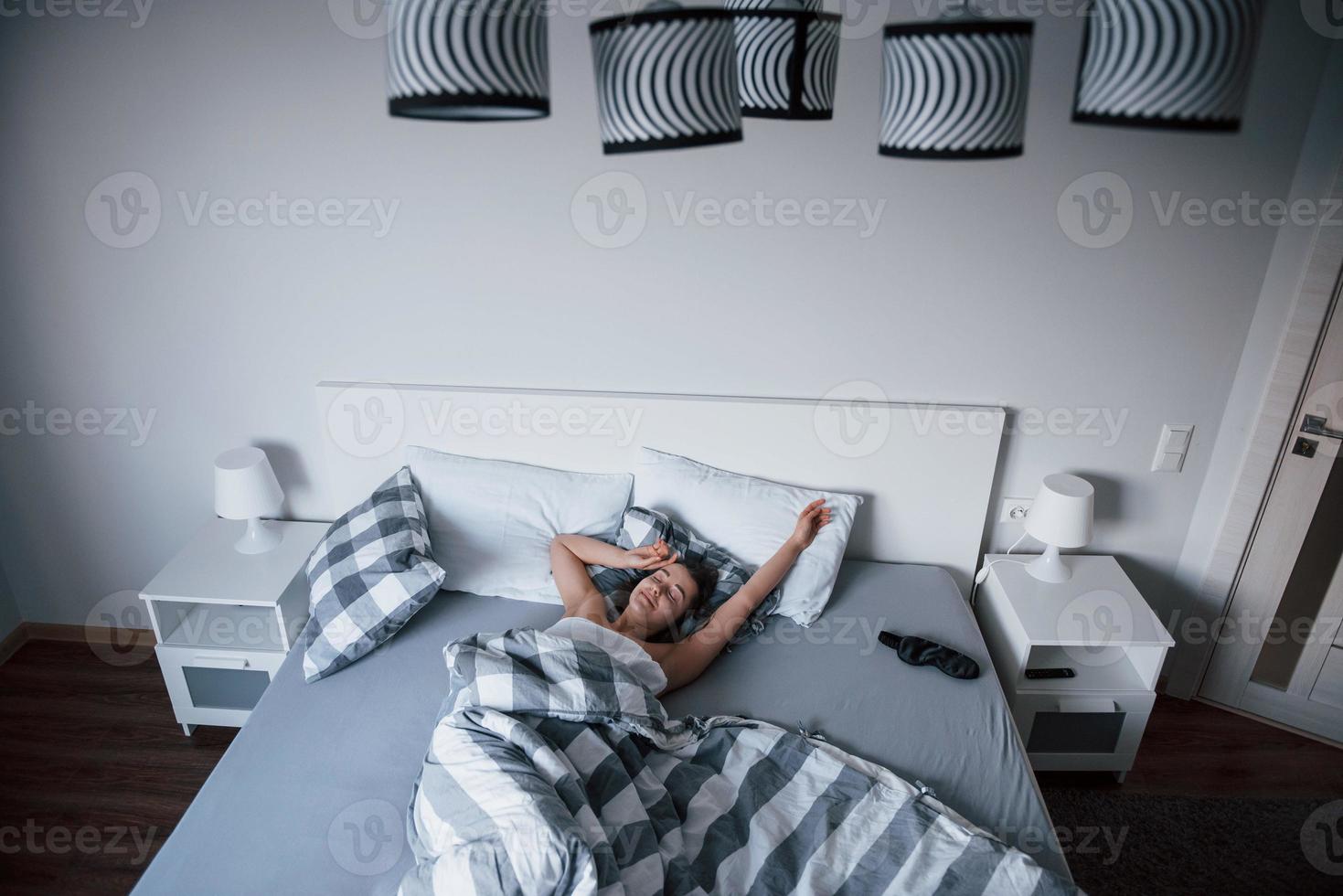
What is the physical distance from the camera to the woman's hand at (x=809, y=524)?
2.17 metres

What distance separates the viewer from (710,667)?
1.96m

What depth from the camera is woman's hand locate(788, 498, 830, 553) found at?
7.13 ft

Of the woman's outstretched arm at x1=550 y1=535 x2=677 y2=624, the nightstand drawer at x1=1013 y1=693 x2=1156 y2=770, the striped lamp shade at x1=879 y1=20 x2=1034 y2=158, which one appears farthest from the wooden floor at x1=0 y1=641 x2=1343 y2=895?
the striped lamp shade at x1=879 y1=20 x2=1034 y2=158

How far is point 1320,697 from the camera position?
94.7 inches

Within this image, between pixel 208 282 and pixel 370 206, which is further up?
pixel 370 206

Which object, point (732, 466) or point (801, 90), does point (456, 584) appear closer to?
point (732, 466)

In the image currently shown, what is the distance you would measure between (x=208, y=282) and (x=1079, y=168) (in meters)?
2.37

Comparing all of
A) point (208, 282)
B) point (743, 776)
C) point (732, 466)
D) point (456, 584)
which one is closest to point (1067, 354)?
point (732, 466)
